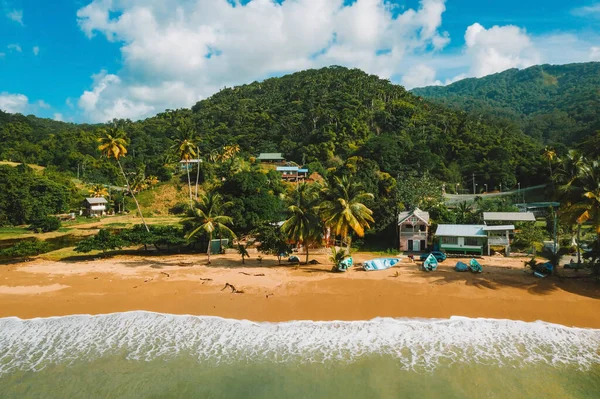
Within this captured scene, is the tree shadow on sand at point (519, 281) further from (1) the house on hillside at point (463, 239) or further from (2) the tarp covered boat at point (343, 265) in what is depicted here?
(1) the house on hillside at point (463, 239)

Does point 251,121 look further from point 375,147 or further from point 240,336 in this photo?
point 240,336

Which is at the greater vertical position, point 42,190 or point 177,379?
point 42,190

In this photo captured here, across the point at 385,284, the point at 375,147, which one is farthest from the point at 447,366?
the point at 375,147

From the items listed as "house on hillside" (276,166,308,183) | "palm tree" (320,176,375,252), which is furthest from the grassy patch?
"palm tree" (320,176,375,252)

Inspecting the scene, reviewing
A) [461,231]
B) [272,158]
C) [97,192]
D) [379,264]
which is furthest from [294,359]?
[272,158]

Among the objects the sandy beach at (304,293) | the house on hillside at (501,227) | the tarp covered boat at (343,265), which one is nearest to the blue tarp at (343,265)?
the tarp covered boat at (343,265)

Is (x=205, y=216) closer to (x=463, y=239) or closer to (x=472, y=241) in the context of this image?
(x=463, y=239)
